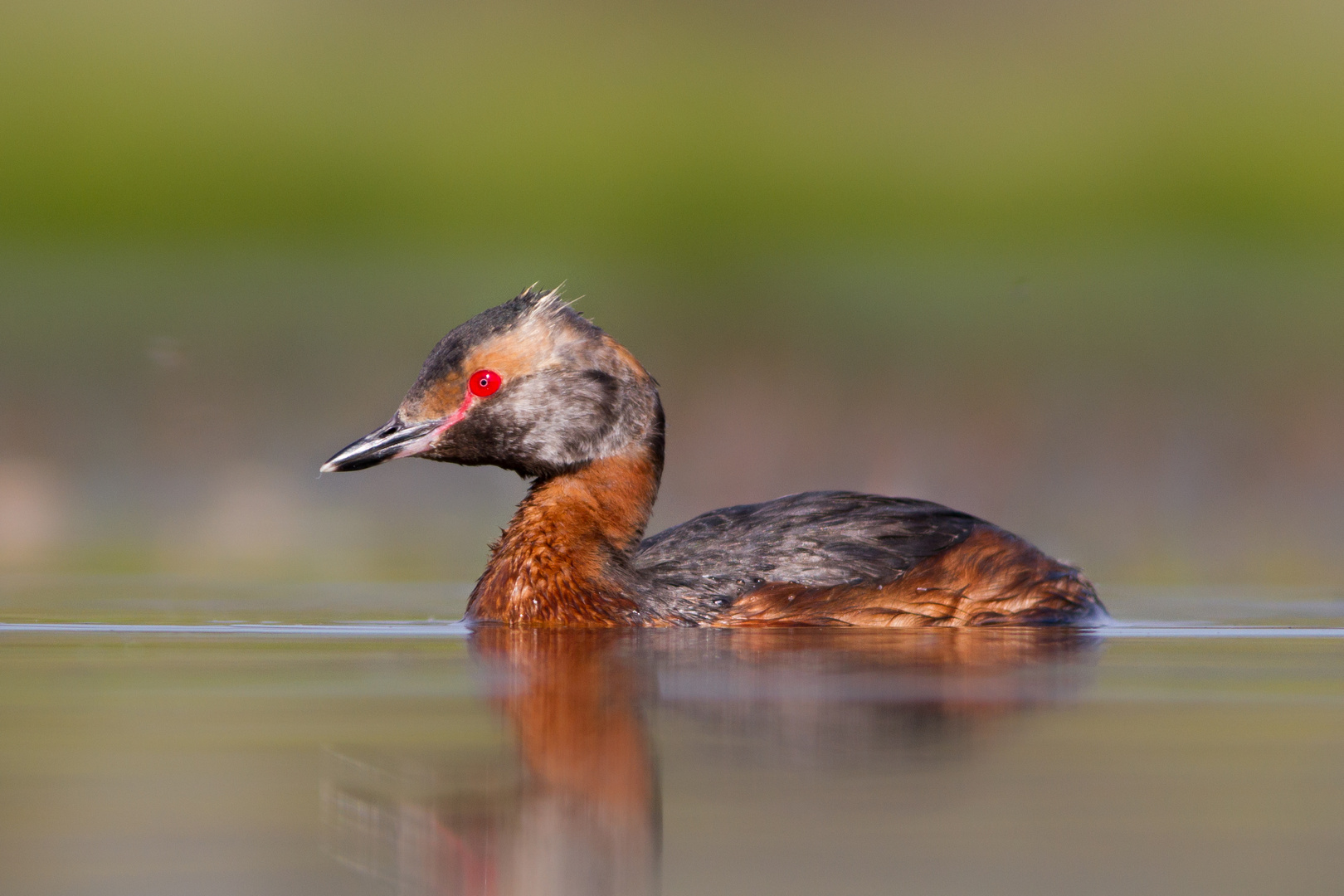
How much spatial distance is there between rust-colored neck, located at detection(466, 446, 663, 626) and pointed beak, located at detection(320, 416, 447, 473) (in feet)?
1.65

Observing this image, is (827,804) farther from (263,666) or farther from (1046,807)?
(263,666)

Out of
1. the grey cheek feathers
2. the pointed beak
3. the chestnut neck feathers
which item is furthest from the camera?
the grey cheek feathers

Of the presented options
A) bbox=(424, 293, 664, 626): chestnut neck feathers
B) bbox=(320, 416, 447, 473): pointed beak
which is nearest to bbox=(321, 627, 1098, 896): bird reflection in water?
bbox=(424, 293, 664, 626): chestnut neck feathers

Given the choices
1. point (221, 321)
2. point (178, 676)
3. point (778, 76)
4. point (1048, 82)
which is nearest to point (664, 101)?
point (778, 76)

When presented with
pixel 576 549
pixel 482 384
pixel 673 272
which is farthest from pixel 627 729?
pixel 673 272

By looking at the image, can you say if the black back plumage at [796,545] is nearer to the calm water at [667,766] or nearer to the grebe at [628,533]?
the grebe at [628,533]

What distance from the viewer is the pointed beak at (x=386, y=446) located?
8250 mm

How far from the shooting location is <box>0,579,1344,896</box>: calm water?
366 centimetres

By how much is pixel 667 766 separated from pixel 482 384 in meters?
4.20

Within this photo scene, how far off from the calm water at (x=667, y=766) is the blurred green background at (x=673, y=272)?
3.64m

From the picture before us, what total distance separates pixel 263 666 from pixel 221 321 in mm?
11553

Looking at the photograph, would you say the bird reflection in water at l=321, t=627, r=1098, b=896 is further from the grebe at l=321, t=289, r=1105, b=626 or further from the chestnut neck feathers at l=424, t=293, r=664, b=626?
the chestnut neck feathers at l=424, t=293, r=664, b=626

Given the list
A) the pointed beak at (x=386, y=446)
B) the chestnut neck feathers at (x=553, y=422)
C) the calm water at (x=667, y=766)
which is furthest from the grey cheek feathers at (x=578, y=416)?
the calm water at (x=667, y=766)

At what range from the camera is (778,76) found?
29.2 metres
